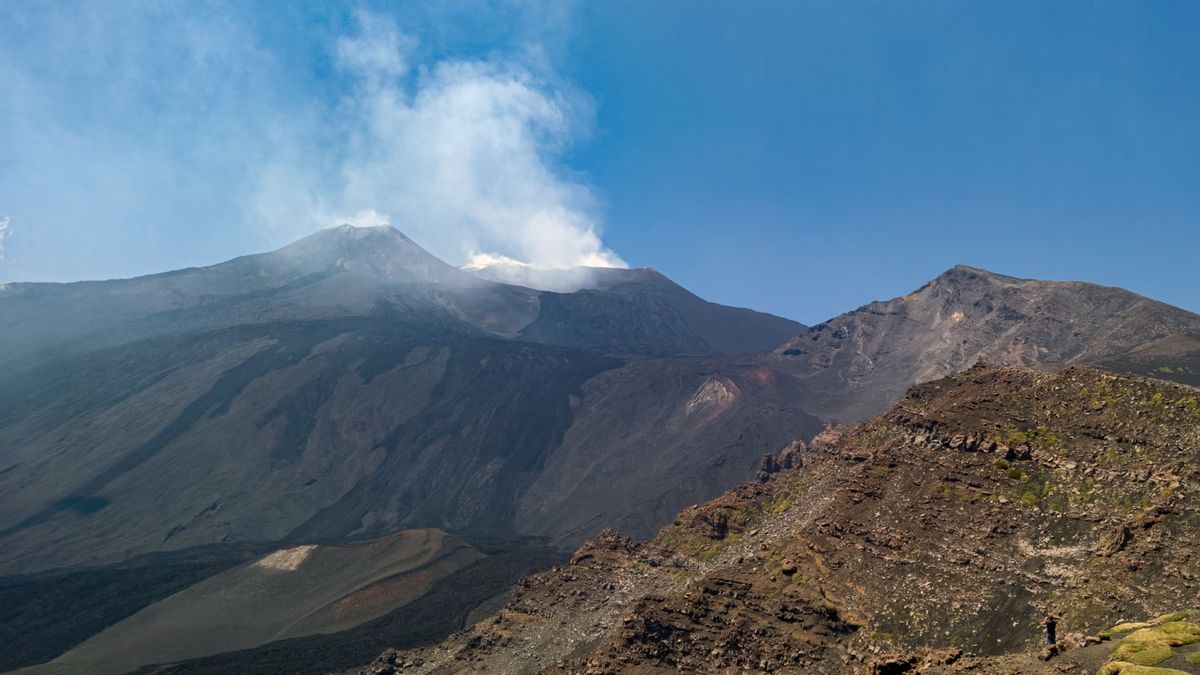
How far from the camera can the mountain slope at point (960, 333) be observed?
10406cm

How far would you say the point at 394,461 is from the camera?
122438 millimetres

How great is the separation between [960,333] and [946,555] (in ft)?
362

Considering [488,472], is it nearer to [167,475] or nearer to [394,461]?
[394,461]

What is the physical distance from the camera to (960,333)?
129000mm

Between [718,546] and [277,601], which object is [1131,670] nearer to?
[718,546]

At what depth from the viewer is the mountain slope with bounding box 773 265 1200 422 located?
104 meters

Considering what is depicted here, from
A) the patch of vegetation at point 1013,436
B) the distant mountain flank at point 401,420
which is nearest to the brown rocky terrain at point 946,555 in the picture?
the patch of vegetation at point 1013,436

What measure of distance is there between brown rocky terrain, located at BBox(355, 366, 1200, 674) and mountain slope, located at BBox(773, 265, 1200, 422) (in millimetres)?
64487

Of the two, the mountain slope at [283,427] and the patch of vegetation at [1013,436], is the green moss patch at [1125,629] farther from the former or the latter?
the mountain slope at [283,427]

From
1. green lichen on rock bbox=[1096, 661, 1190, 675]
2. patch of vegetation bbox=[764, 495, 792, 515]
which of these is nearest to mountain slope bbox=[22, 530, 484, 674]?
patch of vegetation bbox=[764, 495, 792, 515]

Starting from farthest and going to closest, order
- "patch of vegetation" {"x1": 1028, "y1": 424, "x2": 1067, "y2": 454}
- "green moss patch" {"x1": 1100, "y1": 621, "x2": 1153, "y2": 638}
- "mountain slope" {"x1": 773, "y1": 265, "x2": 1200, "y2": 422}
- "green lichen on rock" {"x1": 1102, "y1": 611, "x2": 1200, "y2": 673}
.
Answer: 1. "mountain slope" {"x1": 773, "y1": 265, "x2": 1200, "y2": 422}
2. "patch of vegetation" {"x1": 1028, "y1": 424, "x2": 1067, "y2": 454}
3. "green moss patch" {"x1": 1100, "y1": 621, "x2": 1153, "y2": 638}
4. "green lichen on rock" {"x1": 1102, "y1": 611, "x2": 1200, "y2": 673}

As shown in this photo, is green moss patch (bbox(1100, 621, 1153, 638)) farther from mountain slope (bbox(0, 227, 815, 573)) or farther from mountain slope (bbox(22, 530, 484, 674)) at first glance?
mountain slope (bbox(0, 227, 815, 573))

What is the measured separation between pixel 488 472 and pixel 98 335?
92.5 m

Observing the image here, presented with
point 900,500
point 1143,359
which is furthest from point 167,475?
point 1143,359
